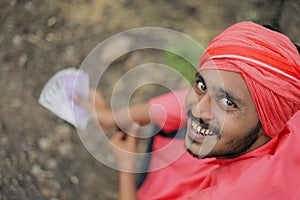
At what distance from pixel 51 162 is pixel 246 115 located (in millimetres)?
1284

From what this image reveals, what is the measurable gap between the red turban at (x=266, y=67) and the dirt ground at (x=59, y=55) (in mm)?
1107

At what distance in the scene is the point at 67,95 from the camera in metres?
2.49

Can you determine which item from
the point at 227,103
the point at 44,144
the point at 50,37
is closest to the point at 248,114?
the point at 227,103

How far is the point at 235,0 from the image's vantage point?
8.98ft

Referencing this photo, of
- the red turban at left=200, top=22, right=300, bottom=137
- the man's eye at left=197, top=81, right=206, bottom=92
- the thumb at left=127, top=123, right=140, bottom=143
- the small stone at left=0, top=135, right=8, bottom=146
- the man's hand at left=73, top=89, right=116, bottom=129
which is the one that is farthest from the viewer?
the small stone at left=0, top=135, right=8, bottom=146

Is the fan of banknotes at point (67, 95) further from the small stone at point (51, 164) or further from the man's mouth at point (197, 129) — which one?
the man's mouth at point (197, 129)

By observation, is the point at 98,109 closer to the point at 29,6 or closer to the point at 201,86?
the point at 29,6

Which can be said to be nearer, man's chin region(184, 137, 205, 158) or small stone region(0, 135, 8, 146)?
man's chin region(184, 137, 205, 158)

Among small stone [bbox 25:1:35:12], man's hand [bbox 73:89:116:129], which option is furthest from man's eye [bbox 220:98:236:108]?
small stone [bbox 25:1:35:12]

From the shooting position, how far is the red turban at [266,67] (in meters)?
1.41

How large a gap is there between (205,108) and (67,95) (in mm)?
1150

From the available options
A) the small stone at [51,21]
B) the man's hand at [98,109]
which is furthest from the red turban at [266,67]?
the small stone at [51,21]

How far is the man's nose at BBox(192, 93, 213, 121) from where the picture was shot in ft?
4.94

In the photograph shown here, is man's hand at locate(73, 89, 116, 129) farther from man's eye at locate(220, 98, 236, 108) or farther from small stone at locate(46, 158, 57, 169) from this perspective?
man's eye at locate(220, 98, 236, 108)
